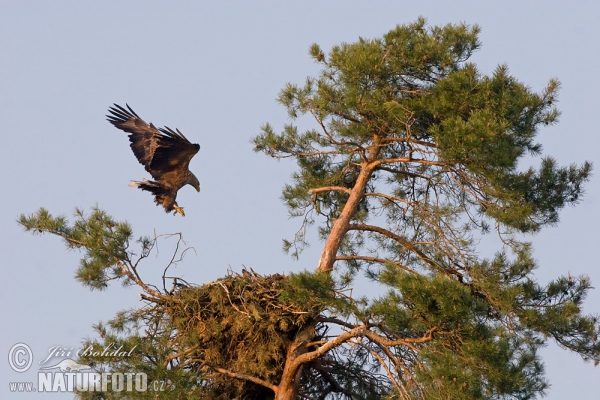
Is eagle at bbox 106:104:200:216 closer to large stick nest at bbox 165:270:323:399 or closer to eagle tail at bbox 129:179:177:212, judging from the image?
eagle tail at bbox 129:179:177:212

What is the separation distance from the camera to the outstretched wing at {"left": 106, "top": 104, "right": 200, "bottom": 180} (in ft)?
40.1

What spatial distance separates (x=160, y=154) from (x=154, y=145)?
16 centimetres

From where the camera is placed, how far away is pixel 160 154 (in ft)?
40.7

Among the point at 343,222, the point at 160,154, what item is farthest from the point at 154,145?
the point at 343,222

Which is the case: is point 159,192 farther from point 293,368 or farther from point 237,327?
point 293,368

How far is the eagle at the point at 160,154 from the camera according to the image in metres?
12.2

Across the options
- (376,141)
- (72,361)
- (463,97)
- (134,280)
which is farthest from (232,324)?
(463,97)

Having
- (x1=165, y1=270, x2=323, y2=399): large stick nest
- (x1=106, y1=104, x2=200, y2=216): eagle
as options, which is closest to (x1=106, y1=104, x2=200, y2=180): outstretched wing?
(x1=106, y1=104, x2=200, y2=216): eagle

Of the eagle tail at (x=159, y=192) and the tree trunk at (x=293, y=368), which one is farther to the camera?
the eagle tail at (x=159, y=192)

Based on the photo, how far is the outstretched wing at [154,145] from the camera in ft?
40.1

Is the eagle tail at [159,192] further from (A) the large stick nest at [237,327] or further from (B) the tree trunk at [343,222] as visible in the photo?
(B) the tree trunk at [343,222]

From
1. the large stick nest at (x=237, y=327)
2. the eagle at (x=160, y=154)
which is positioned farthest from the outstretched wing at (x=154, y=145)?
the large stick nest at (x=237, y=327)

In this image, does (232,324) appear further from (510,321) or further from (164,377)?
(510,321)

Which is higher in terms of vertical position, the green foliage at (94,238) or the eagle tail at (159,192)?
the eagle tail at (159,192)
